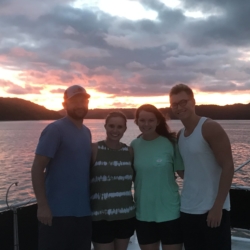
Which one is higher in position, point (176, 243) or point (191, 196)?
point (191, 196)

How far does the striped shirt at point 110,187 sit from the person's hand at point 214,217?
2.30 ft

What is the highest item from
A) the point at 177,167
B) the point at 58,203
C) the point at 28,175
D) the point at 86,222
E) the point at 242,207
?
the point at 177,167

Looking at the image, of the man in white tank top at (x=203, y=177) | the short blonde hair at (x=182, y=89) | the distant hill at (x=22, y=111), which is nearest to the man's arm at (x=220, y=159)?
the man in white tank top at (x=203, y=177)

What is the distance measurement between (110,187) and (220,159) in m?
0.95

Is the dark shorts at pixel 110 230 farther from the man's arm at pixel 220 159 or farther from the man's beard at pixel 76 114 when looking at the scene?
the man's beard at pixel 76 114

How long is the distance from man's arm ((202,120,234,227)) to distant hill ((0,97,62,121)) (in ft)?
324

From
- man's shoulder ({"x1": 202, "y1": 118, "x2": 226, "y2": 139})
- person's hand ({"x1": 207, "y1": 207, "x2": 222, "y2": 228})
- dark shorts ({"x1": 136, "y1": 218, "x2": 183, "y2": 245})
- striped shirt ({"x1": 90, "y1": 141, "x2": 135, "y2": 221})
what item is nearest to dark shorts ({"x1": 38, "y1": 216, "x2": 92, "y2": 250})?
striped shirt ({"x1": 90, "y1": 141, "x2": 135, "y2": 221})

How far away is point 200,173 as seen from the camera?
264cm

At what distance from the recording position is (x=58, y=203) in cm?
278

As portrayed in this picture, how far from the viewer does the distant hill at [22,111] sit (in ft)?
333

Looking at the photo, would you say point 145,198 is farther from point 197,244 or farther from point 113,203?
point 197,244

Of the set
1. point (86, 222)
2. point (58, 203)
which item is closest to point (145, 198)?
point (86, 222)

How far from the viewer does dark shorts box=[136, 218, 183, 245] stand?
9.50ft

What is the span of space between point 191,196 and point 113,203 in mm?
661
